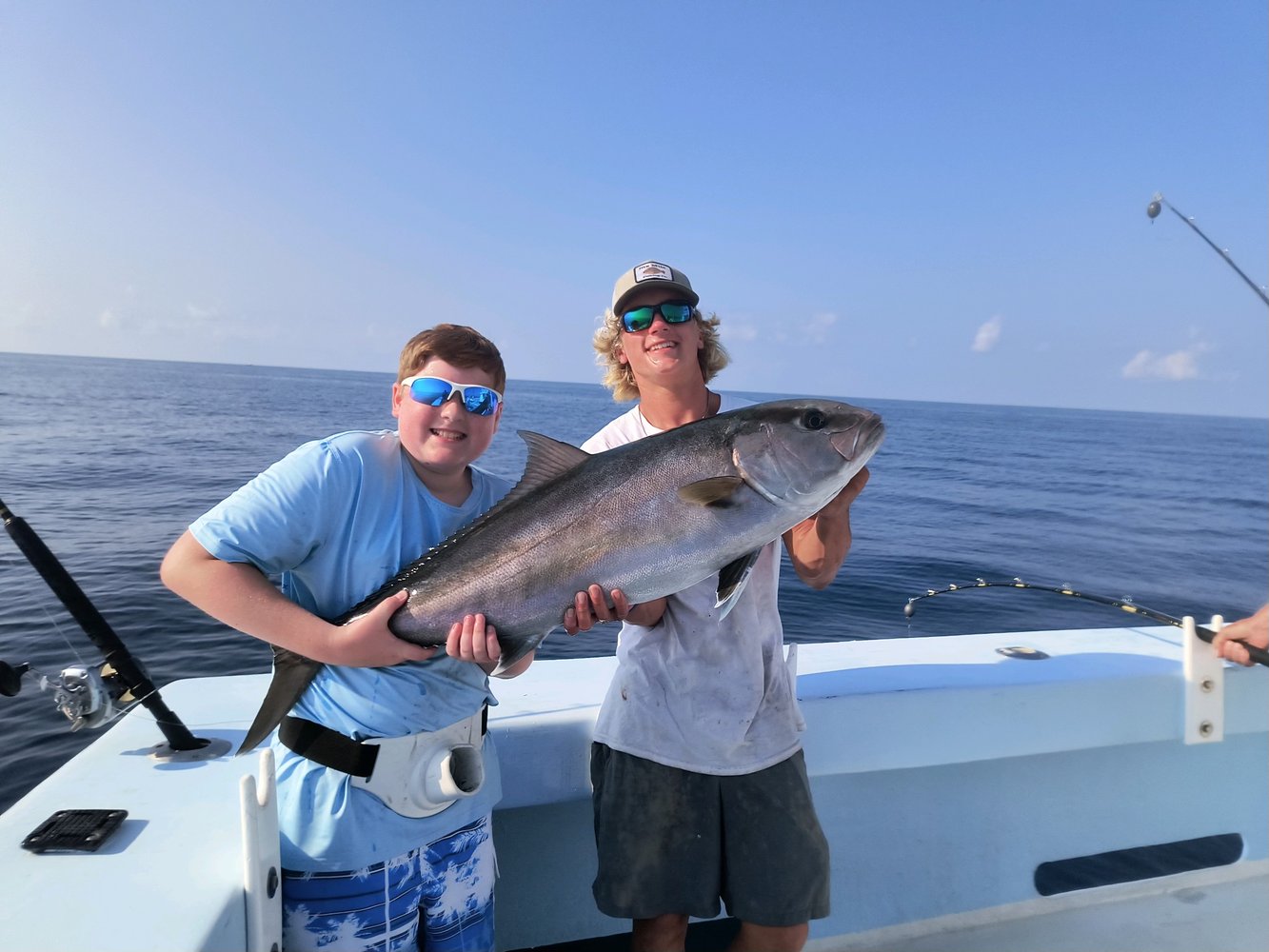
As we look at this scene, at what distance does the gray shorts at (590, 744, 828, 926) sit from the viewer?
8.16 feet

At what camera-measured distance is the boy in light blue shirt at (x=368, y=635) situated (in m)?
1.95

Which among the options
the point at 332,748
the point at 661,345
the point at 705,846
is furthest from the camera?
the point at 661,345

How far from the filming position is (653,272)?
9.09ft

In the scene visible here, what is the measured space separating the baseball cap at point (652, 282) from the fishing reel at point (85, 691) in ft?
7.15

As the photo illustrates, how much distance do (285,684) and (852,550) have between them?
524 inches

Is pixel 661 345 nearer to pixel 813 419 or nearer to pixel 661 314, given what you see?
pixel 661 314

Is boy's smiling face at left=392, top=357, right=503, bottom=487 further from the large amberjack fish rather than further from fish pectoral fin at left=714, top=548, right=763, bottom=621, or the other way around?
fish pectoral fin at left=714, top=548, right=763, bottom=621

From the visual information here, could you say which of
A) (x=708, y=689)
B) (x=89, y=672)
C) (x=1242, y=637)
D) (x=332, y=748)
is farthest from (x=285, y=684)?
(x=1242, y=637)

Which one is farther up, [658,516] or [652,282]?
[652,282]

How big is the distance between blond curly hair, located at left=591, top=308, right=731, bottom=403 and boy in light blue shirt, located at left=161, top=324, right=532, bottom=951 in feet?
2.81

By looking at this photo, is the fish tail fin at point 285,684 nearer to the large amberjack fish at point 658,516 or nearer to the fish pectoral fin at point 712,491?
the large amberjack fish at point 658,516

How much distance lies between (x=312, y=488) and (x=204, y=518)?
0.27 metres

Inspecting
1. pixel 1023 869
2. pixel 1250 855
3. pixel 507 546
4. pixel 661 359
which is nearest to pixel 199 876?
pixel 507 546

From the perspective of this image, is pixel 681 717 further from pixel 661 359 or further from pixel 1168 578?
pixel 1168 578
